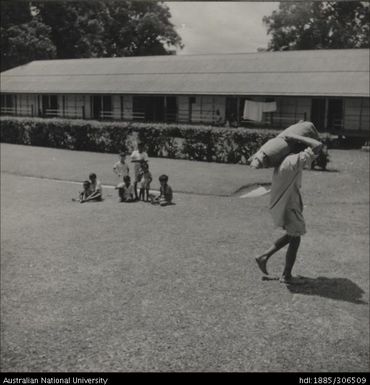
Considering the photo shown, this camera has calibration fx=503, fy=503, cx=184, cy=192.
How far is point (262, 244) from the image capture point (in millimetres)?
12609

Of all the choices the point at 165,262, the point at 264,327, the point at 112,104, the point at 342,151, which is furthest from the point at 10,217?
the point at 112,104

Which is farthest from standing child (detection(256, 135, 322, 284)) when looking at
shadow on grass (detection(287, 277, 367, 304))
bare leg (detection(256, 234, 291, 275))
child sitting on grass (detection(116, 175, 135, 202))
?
child sitting on grass (detection(116, 175, 135, 202))

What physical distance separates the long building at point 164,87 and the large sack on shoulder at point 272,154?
0.54m

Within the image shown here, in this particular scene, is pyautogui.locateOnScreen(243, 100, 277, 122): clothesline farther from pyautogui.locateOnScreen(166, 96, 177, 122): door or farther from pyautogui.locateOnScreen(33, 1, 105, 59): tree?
pyautogui.locateOnScreen(33, 1, 105, 59): tree

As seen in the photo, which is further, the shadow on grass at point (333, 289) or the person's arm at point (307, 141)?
the shadow on grass at point (333, 289)

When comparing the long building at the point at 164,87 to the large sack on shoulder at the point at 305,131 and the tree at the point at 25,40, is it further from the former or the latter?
the tree at the point at 25,40

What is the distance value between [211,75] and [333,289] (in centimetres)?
A: 1722

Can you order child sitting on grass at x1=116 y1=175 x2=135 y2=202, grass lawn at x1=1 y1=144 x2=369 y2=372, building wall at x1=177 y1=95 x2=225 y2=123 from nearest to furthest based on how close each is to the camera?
1. grass lawn at x1=1 y1=144 x2=369 y2=372
2. child sitting on grass at x1=116 y1=175 x2=135 y2=202
3. building wall at x1=177 y1=95 x2=225 y2=123

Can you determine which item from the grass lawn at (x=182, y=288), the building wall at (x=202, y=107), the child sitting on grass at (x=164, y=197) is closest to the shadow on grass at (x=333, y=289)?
the grass lawn at (x=182, y=288)

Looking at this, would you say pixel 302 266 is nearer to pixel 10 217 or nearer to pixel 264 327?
pixel 264 327

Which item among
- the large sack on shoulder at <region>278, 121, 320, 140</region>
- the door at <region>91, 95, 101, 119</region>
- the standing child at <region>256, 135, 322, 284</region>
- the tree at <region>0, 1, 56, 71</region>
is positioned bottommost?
the standing child at <region>256, 135, 322, 284</region>

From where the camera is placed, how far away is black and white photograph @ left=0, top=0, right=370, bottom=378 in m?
1.90

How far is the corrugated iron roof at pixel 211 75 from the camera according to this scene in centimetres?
251

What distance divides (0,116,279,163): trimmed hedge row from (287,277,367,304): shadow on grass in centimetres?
370
